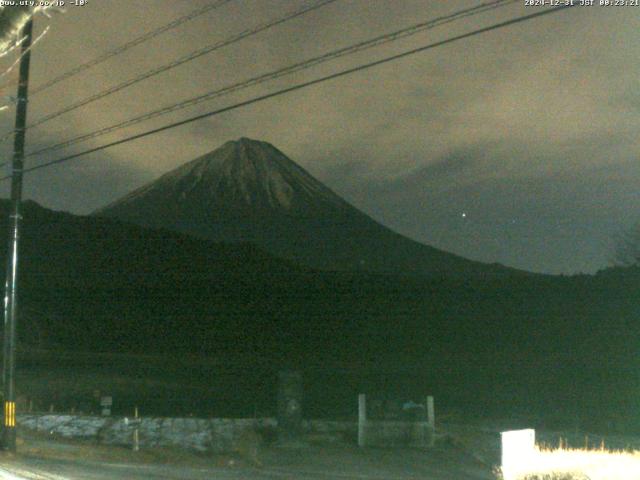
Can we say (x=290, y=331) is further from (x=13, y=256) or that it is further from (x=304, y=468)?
(x=13, y=256)

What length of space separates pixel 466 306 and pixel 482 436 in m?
59.0

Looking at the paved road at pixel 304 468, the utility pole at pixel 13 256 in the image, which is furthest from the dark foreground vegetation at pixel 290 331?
the utility pole at pixel 13 256

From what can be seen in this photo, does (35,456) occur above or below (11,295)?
below

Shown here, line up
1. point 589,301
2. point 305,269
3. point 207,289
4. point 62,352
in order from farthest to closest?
point 305,269, point 207,289, point 589,301, point 62,352

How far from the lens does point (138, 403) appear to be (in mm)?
39781

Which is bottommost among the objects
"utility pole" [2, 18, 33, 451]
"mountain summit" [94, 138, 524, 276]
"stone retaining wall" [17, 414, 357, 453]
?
"stone retaining wall" [17, 414, 357, 453]

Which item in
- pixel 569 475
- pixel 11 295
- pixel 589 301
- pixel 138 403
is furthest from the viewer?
pixel 589 301

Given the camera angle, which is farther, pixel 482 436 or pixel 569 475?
pixel 482 436

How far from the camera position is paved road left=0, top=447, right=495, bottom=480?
44.7 feet

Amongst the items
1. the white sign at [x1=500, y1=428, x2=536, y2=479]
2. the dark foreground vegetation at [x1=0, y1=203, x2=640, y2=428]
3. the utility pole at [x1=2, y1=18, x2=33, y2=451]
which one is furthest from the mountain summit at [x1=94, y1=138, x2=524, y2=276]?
the white sign at [x1=500, y1=428, x2=536, y2=479]

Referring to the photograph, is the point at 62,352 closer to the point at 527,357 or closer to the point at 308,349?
the point at 308,349

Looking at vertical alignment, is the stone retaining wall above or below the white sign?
below

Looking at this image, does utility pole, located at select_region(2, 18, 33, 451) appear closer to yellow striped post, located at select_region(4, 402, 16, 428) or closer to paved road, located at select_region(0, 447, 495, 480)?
yellow striped post, located at select_region(4, 402, 16, 428)

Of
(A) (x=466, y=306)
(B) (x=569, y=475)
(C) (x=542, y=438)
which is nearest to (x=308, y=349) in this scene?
(A) (x=466, y=306)
